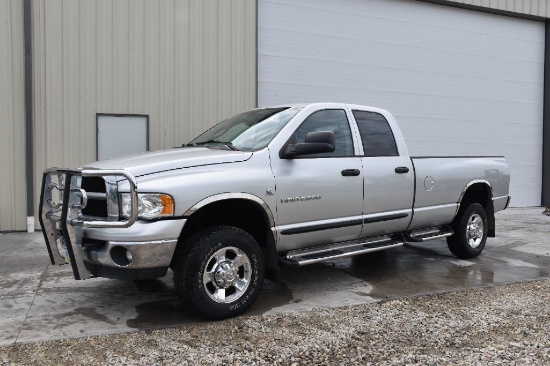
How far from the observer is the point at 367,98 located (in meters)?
12.1

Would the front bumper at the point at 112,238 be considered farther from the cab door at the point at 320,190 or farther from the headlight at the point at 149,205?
the cab door at the point at 320,190

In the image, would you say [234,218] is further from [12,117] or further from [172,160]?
[12,117]

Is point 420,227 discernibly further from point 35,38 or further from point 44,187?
point 35,38

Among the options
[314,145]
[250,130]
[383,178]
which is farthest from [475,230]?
[250,130]

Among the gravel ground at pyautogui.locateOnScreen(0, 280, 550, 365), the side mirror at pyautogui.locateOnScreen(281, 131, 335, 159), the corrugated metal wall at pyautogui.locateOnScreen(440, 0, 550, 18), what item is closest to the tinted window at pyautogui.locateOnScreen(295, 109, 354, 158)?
the side mirror at pyautogui.locateOnScreen(281, 131, 335, 159)

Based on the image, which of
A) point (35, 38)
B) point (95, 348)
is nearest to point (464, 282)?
point (95, 348)

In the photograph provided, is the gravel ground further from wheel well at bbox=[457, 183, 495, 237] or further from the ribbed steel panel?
the ribbed steel panel

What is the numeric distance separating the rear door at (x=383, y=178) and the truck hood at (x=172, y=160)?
155cm

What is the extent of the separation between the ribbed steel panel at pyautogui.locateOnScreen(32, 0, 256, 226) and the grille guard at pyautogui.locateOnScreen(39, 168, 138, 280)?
5.26m

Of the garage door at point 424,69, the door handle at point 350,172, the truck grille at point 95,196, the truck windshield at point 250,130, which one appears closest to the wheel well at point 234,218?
the truck windshield at point 250,130

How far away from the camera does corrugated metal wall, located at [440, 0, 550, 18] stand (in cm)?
1323

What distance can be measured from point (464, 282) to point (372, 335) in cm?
220

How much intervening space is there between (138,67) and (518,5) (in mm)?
10716

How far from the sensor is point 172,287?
523 cm
